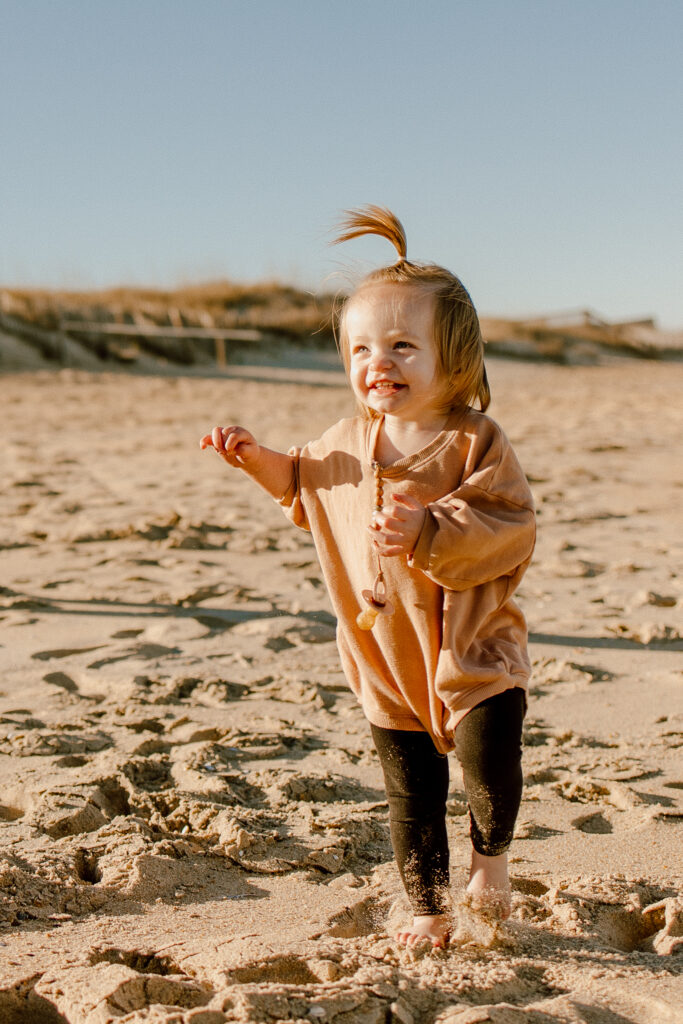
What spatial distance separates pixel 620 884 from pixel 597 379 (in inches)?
735

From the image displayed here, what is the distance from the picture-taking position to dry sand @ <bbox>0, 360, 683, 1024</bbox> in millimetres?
1797

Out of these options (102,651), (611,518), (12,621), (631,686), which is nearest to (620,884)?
(631,686)

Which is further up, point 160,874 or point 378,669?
point 378,669

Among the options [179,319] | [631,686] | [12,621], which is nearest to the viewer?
[631,686]

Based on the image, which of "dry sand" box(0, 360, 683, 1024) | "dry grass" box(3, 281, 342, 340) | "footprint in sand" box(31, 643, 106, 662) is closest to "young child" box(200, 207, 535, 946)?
"dry sand" box(0, 360, 683, 1024)

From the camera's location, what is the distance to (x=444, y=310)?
6.29 feet

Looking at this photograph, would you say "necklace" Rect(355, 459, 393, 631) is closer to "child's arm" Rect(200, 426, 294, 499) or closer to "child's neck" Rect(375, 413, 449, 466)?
"child's neck" Rect(375, 413, 449, 466)

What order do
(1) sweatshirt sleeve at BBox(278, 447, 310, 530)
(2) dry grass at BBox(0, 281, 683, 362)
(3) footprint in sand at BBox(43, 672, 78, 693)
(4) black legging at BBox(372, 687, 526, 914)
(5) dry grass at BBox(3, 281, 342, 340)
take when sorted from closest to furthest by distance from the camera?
(4) black legging at BBox(372, 687, 526, 914)
(1) sweatshirt sleeve at BBox(278, 447, 310, 530)
(3) footprint in sand at BBox(43, 672, 78, 693)
(5) dry grass at BBox(3, 281, 342, 340)
(2) dry grass at BBox(0, 281, 683, 362)

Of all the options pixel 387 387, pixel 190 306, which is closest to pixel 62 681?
pixel 387 387

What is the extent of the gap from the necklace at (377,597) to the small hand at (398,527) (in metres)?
0.03

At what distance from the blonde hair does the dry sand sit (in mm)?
991

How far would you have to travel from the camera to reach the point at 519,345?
25.4 meters

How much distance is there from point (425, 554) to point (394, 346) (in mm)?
395

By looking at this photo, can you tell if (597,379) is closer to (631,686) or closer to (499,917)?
(631,686)
